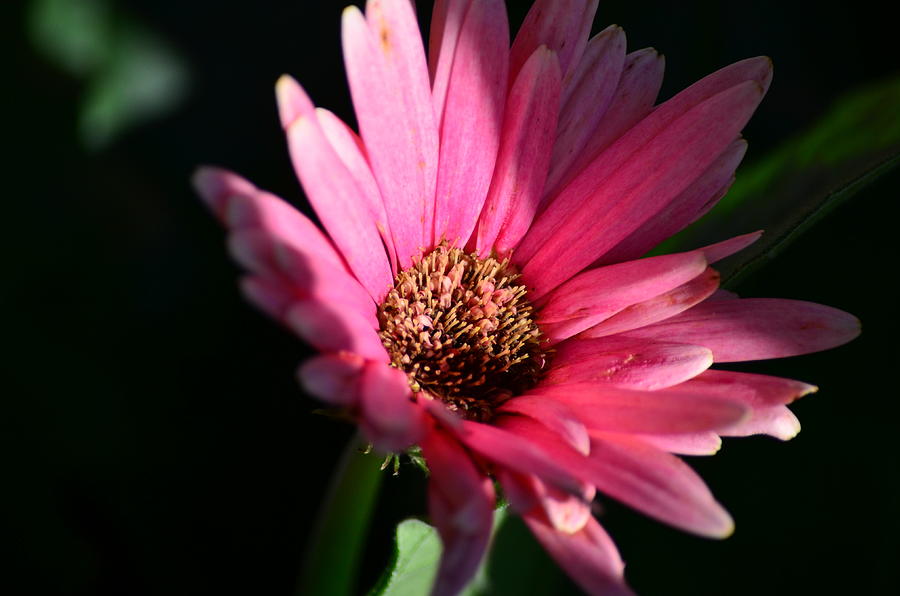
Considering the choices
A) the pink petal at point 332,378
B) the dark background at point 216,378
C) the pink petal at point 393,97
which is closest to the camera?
the pink petal at point 332,378

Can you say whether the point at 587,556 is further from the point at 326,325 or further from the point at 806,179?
the point at 806,179

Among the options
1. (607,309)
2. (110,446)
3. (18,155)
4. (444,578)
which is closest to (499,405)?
(607,309)

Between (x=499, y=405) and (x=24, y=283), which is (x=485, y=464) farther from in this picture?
(x=24, y=283)

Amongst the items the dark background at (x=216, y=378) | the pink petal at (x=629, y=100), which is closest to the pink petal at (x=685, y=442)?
the pink petal at (x=629, y=100)

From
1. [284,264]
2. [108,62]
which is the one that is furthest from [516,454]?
[108,62]

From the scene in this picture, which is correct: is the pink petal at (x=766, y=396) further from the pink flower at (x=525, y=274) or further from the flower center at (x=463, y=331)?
the flower center at (x=463, y=331)
